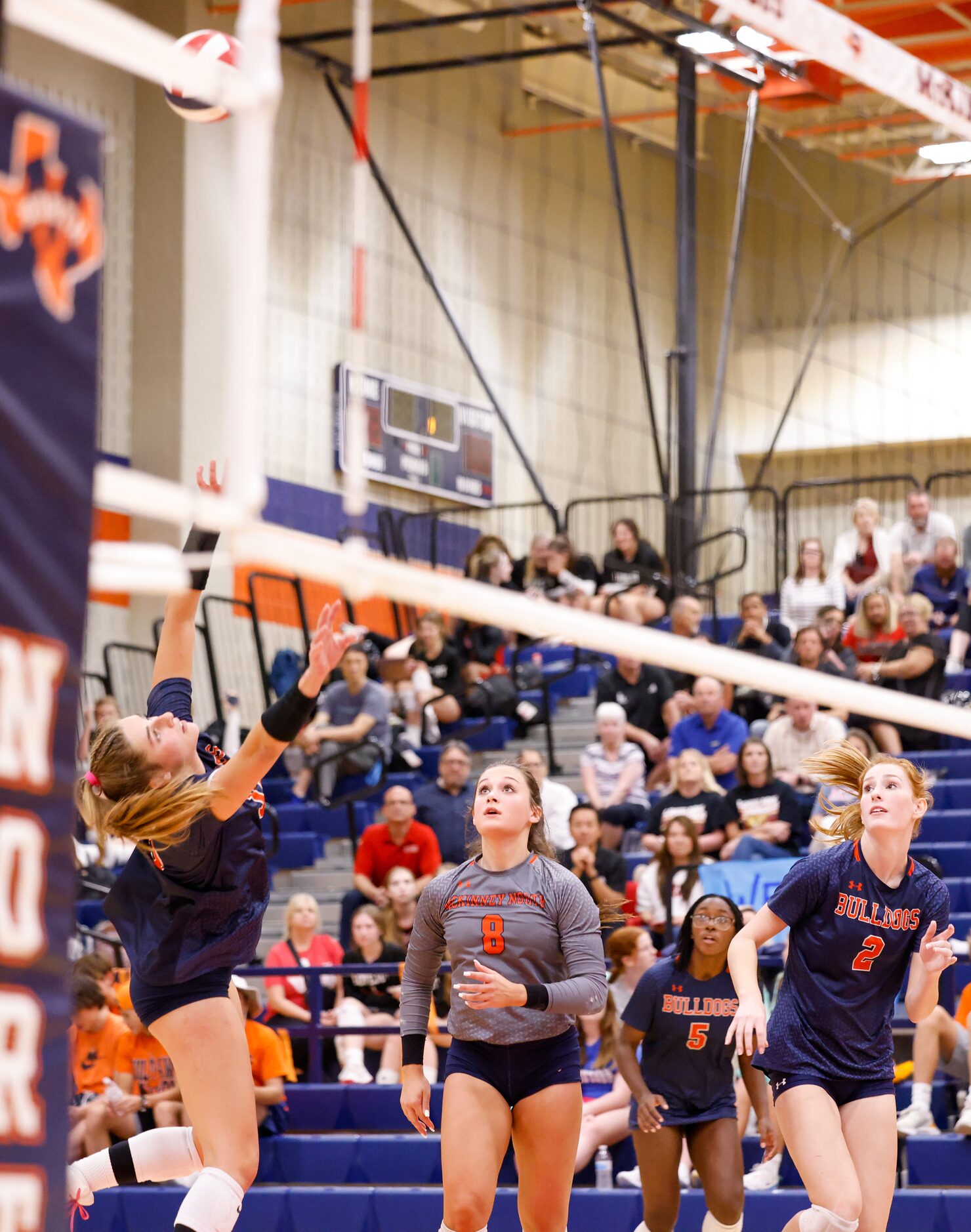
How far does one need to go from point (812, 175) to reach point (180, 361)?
8989mm

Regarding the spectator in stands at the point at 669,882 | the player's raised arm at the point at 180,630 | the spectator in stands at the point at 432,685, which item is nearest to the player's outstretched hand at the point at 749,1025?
the player's raised arm at the point at 180,630

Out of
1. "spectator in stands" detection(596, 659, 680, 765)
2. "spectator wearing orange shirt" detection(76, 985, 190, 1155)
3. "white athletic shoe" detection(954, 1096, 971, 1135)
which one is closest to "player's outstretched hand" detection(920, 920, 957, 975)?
"white athletic shoe" detection(954, 1096, 971, 1135)

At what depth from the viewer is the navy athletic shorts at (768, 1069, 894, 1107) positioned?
4.97m

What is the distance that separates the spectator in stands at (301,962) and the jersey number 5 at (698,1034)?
3.03 m

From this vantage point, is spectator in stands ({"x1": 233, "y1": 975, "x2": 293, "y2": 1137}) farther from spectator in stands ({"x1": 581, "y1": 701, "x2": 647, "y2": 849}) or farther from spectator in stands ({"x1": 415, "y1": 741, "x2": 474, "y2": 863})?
spectator in stands ({"x1": 581, "y1": 701, "x2": 647, "y2": 849})

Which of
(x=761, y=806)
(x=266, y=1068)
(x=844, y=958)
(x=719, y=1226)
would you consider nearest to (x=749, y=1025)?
(x=844, y=958)

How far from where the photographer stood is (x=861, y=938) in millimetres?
5023

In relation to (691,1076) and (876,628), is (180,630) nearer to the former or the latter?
(691,1076)

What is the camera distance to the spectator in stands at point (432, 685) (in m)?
12.8

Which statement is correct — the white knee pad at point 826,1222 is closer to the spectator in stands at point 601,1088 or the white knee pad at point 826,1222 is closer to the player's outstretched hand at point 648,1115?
the player's outstretched hand at point 648,1115

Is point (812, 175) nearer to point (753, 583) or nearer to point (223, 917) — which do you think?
point (753, 583)

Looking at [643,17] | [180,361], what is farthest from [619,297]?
[180,361]

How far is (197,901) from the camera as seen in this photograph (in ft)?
15.8

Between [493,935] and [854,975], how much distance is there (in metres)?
1.03
